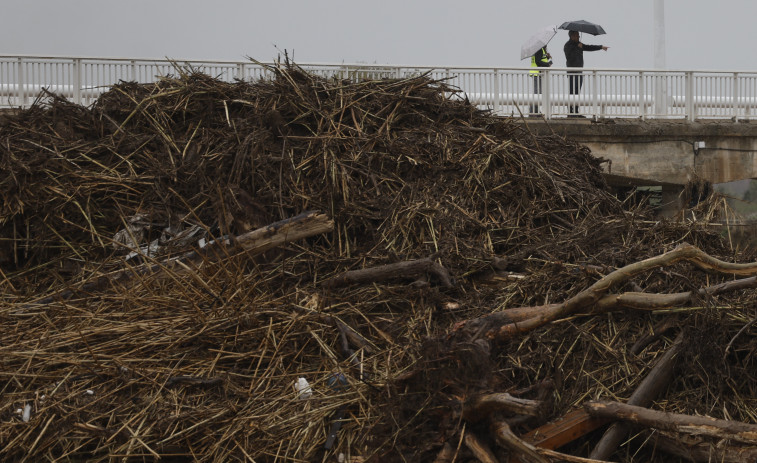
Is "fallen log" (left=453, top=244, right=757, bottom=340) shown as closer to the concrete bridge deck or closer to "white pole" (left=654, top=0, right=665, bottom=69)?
the concrete bridge deck

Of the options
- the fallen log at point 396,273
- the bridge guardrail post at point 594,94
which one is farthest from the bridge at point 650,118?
the fallen log at point 396,273

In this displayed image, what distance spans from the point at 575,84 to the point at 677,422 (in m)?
9.87

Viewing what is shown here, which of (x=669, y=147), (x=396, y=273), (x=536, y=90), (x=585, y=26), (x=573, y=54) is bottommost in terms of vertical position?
(x=396, y=273)

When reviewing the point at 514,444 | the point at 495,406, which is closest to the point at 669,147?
the point at 495,406

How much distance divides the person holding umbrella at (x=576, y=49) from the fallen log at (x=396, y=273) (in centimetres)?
821

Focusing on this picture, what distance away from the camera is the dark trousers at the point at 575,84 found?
13.1 metres

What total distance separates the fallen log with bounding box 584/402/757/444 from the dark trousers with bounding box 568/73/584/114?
31.6 feet

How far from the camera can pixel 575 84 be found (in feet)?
43.1

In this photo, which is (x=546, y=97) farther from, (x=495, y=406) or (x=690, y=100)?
(x=495, y=406)

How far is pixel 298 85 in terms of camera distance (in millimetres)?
7582

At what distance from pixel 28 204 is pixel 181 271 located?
1.68m

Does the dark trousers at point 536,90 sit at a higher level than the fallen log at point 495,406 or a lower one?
higher

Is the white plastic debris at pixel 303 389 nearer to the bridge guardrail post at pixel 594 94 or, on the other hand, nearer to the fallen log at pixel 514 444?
the fallen log at pixel 514 444

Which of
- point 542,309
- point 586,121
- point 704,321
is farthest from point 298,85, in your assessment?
point 586,121
